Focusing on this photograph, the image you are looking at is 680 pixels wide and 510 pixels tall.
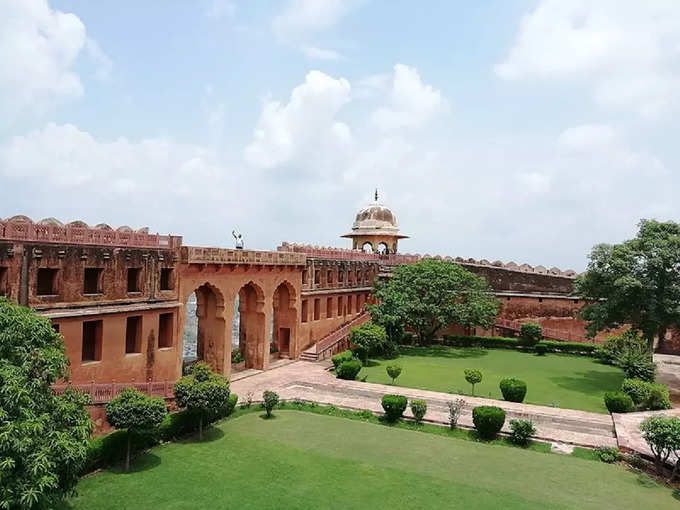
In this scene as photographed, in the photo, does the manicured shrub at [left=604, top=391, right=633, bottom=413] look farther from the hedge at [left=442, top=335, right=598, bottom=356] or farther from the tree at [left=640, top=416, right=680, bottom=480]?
the hedge at [left=442, top=335, right=598, bottom=356]

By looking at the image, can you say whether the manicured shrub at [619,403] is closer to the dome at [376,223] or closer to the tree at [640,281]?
the tree at [640,281]

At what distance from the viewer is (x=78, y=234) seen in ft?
59.7

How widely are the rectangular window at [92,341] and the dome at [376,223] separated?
2678 cm

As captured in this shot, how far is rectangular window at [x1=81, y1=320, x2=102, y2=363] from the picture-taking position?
1873 cm

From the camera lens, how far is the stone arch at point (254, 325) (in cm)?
2738

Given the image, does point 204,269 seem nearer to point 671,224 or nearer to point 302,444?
point 302,444

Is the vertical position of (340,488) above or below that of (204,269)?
below

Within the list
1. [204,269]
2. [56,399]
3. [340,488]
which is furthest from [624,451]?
[204,269]

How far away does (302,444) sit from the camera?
16.6m

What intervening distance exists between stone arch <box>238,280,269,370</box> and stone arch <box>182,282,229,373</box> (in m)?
2.24

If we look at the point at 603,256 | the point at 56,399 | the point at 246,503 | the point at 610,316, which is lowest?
the point at 246,503

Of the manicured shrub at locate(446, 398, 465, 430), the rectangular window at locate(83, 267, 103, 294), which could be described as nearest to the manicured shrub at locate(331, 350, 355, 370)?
the manicured shrub at locate(446, 398, 465, 430)

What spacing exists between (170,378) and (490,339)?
72.9ft

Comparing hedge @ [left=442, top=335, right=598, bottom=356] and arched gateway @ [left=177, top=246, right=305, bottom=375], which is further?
hedge @ [left=442, top=335, right=598, bottom=356]
